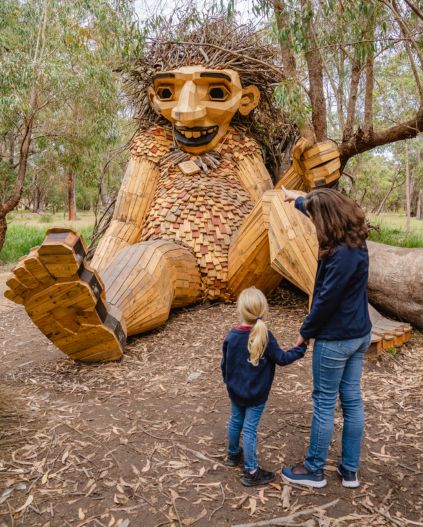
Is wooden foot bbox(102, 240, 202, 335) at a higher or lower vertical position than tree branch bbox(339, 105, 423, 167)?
lower

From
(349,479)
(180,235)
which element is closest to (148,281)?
(180,235)

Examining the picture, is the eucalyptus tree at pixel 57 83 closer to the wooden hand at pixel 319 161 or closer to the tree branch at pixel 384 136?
the tree branch at pixel 384 136

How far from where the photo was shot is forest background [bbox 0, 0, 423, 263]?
3666mm

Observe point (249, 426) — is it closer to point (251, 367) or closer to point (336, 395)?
point (251, 367)

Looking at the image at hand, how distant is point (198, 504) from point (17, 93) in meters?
7.31

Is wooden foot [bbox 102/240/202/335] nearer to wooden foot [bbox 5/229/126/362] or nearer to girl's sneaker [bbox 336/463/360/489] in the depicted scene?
wooden foot [bbox 5/229/126/362]

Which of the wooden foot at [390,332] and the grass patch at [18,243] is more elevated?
the wooden foot at [390,332]

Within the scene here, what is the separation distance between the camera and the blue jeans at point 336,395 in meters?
1.88

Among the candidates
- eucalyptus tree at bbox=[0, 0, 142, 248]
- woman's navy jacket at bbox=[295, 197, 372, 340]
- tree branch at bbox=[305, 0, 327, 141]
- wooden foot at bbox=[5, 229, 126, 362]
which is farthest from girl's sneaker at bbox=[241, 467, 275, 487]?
eucalyptus tree at bbox=[0, 0, 142, 248]

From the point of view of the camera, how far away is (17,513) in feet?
5.80

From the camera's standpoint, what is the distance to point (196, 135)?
436 centimetres

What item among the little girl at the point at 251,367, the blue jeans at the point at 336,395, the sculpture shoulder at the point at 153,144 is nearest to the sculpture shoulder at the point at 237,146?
the sculpture shoulder at the point at 153,144

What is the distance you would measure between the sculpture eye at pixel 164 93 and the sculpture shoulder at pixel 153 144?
1.02 ft

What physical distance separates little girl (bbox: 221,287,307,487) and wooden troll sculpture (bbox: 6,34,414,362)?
40.3 inches
